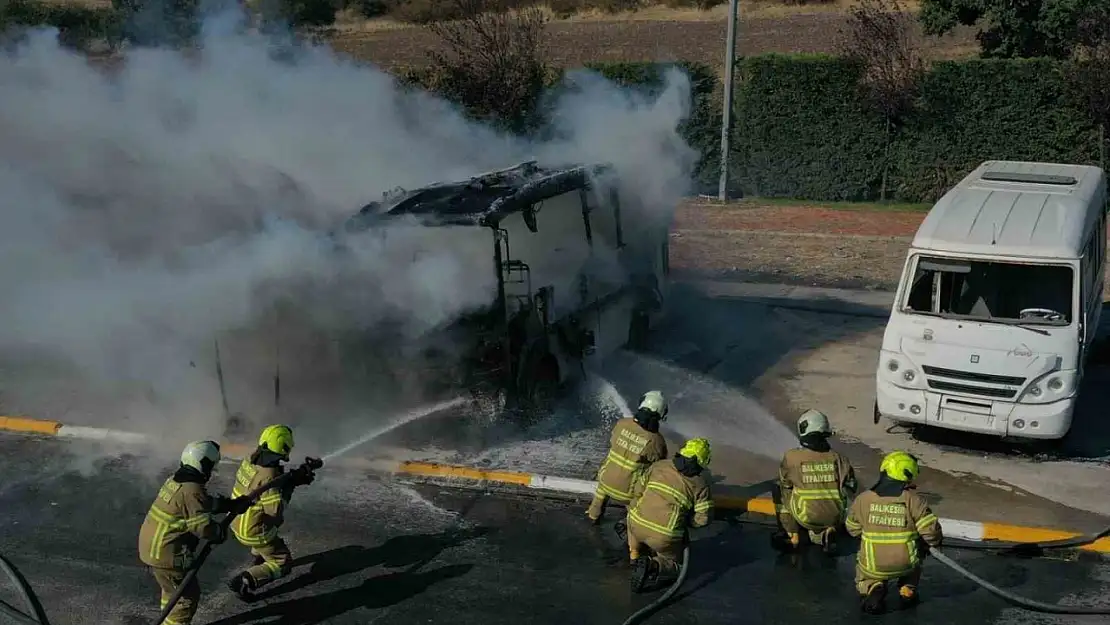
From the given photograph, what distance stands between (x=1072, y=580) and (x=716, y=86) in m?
20.3

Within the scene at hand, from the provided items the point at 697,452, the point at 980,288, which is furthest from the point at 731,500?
the point at 980,288

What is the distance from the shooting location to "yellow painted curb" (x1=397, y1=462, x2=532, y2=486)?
8.89m

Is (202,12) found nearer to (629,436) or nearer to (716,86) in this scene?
(629,436)

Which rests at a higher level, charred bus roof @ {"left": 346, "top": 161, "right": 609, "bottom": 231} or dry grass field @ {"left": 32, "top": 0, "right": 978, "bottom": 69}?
charred bus roof @ {"left": 346, "top": 161, "right": 609, "bottom": 231}

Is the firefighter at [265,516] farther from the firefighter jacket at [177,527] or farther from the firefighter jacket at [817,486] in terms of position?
the firefighter jacket at [817,486]

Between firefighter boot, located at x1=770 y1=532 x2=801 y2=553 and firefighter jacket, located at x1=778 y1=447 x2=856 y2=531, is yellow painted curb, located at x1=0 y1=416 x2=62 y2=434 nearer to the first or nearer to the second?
firefighter boot, located at x1=770 y1=532 x2=801 y2=553

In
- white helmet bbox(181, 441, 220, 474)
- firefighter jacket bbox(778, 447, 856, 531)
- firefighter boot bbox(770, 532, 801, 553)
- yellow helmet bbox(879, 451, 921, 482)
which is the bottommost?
firefighter boot bbox(770, 532, 801, 553)

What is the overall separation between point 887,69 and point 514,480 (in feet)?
55.4

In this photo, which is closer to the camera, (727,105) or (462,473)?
(462,473)

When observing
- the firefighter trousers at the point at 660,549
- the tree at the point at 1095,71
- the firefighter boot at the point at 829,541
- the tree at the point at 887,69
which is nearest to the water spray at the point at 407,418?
the firefighter trousers at the point at 660,549

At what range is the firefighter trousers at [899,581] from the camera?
21.7 ft

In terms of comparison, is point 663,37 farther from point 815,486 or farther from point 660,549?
point 660,549

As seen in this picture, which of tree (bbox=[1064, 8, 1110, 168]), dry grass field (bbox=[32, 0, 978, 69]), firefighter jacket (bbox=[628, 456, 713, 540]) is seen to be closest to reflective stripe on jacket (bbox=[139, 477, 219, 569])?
firefighter jacket (bbox=[628, 456, 713, 540])

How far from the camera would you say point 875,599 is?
6602 mm
